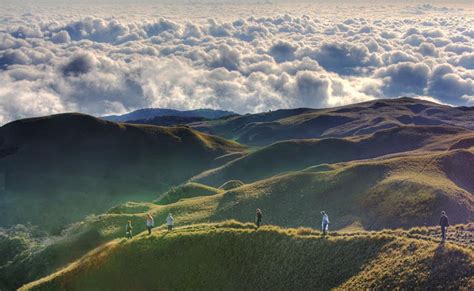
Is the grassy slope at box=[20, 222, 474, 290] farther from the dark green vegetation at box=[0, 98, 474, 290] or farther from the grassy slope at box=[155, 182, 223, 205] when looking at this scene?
the grassy slope at box=[155, 182, 223, 205]

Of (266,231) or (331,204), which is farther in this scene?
(331,204)

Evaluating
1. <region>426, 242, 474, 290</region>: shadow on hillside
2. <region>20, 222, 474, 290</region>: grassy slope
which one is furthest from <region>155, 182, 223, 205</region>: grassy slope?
<region>426, 242, 474, 290</region>: shadow on hillside

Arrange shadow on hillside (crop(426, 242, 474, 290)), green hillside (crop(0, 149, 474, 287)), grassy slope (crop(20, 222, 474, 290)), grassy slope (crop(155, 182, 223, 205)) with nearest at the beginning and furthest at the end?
shadow on hillside (crop(426, 242, 474, 290)), grassy slope (crop(20, 222, 474, 290)), green hillside (crop(0, 149, 474, 287)), grassy slope (crop(155, 182, 223, 205))

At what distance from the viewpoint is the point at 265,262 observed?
173ft

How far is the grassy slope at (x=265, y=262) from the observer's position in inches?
1667

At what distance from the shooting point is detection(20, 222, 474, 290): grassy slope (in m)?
42.3

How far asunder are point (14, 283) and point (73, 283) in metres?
36.6

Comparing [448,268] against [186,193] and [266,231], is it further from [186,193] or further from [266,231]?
[186,193]

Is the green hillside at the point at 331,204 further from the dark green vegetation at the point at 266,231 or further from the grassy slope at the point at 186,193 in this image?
the grassy slope at the point at 186,193

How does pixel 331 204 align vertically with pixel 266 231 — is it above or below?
below

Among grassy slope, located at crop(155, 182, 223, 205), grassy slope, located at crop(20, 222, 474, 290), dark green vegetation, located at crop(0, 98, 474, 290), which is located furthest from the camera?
grassy slope, located at crop(155, 182, 223, 205)

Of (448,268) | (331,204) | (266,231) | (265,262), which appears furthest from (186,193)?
(448,268)

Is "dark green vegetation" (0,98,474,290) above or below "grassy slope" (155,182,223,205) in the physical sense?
above

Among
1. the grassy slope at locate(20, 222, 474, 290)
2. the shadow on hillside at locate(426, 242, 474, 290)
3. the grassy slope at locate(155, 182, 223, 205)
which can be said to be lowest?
the grassy slope at locate(155, 182, 223, 205)
